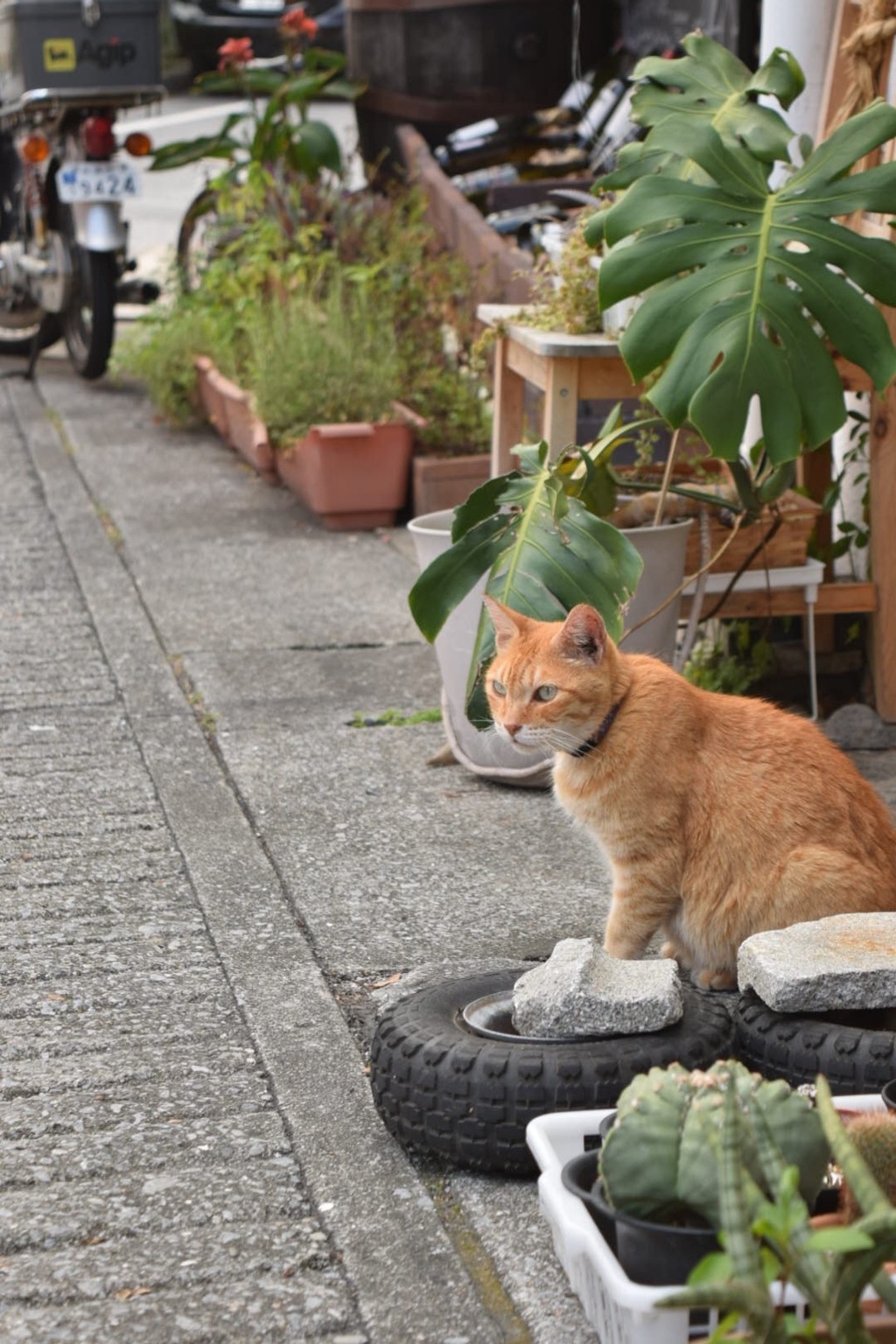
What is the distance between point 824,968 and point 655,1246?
2.35 ft

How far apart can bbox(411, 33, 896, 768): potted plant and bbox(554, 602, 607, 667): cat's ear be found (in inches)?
13.1

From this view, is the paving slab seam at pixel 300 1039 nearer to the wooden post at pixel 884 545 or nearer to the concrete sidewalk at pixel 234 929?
the concrete sidewalk at pixel 234 929

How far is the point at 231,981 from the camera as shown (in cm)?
318

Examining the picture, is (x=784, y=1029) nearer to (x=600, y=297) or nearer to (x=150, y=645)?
(x=600, y=297)

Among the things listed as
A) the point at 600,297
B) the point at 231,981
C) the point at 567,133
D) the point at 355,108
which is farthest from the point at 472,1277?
the point at 355,108

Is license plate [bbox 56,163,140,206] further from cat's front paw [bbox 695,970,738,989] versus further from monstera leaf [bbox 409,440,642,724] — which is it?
cat's front paw [bbox 695,970,738,989]

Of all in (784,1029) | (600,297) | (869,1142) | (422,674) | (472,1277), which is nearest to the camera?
(869,1142)

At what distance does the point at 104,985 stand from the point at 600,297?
5.56 ft

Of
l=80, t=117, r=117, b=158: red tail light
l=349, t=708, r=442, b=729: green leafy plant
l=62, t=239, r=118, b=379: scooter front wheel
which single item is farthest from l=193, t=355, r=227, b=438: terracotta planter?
l=349, t=708, r=442, b=729: green leafy plant

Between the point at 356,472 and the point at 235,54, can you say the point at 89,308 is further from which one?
the point at 356,472

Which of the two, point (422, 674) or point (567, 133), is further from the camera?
point (567, 133)

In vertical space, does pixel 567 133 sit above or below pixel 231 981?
above

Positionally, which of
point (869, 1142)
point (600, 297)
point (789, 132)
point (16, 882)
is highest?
point (789, 132)

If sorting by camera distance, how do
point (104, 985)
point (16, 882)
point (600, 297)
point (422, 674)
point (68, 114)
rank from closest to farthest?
1. point (104, 985)
2. point (600, 297)
3. point (16, 882)
4. point (422, 674)
5. point (68, 114)
